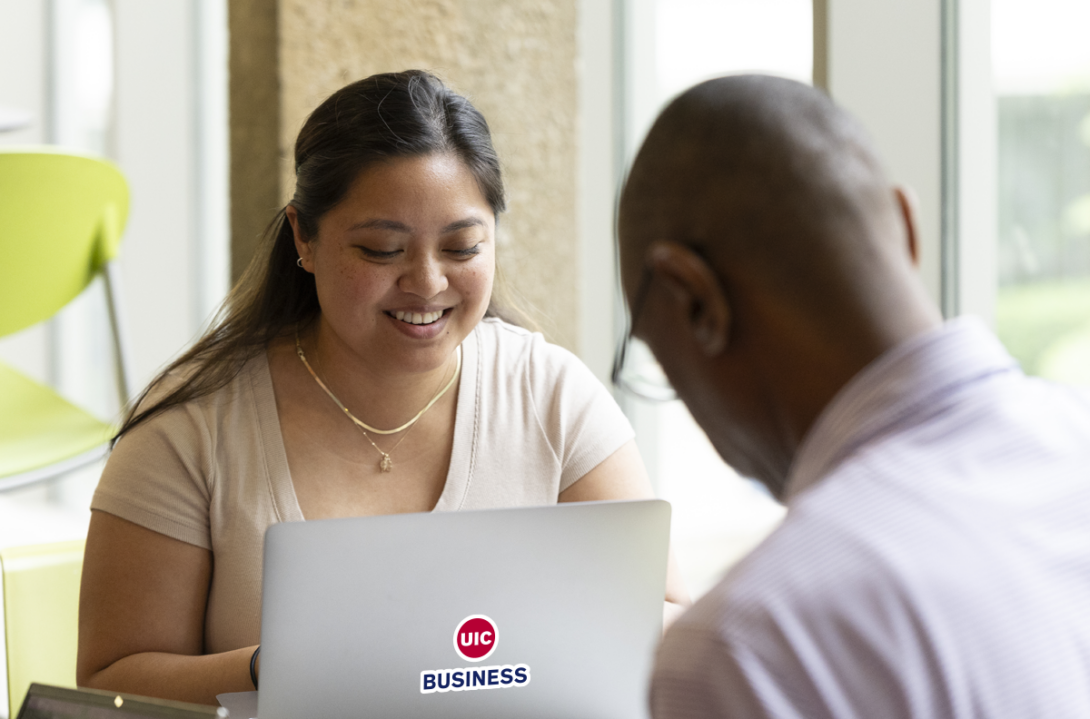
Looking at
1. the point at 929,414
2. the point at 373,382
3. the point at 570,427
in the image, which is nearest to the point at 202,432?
the point at 373,382

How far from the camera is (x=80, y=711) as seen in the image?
0.84m

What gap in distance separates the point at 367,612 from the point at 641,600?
0.87ft

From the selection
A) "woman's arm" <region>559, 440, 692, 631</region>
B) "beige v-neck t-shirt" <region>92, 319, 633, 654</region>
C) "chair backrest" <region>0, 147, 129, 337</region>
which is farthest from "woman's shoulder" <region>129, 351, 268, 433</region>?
"chair backrest" <region>0, 147, 129, 337</region>

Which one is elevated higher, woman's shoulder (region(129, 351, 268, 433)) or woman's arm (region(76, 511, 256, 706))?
woman's shoulder (region(129, 351, 268, 433))

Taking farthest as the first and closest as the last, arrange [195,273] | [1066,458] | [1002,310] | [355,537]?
[195,273], [1002,310], [355,537], [1066,458]

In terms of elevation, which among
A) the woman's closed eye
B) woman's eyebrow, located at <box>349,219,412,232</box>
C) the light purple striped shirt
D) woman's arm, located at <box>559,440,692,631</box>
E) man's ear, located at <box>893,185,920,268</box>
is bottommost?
woman's arm, located at <box>559,440,692,631</box>

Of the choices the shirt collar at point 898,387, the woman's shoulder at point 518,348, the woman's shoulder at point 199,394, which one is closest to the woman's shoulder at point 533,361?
the woman's shoulder at point 518,348

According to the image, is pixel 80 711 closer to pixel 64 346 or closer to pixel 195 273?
pixel 195 273

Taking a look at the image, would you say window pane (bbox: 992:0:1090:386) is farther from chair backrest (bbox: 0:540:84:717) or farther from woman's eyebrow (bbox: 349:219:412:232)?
chair backrest (bbox: 0:540:84:717)

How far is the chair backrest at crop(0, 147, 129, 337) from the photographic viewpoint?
2.39m

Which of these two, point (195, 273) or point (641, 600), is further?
point (195, 273)

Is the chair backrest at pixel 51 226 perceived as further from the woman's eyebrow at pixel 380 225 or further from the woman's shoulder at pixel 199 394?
the woman's eyebrow at pixel 380 225

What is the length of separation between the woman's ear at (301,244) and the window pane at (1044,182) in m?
1.31

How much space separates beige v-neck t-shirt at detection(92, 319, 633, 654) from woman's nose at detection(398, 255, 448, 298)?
0.22 metres
